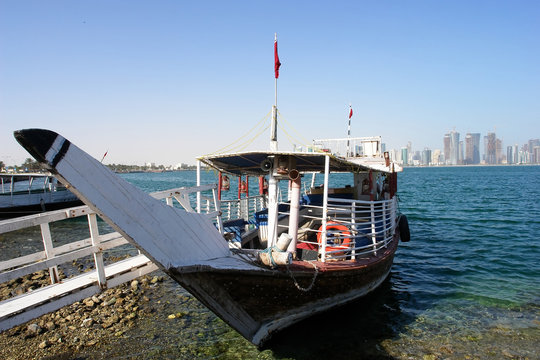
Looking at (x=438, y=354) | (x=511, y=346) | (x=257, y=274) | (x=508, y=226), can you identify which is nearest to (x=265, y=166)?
(x=257, y=274)

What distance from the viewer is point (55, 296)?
4695 mm

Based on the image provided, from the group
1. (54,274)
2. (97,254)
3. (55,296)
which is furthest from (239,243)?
(55,296)

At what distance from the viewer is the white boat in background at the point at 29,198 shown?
24.6 metres

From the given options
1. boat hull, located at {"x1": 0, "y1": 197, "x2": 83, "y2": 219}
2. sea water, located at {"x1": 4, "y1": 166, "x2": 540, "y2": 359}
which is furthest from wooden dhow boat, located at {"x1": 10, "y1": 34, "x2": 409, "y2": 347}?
boat hull, located at {"x1": 0, "y1": 197, "x2": 83, "y2": 219}

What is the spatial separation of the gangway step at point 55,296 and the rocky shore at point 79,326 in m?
2.20

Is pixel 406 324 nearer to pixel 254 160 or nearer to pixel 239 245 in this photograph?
pixel 239 245

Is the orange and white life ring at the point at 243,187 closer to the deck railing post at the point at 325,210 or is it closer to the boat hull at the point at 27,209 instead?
the deck railing post at the point at 325,210

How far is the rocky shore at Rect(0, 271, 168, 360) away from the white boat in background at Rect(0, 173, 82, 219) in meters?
18.3

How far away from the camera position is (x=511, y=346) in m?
7.02

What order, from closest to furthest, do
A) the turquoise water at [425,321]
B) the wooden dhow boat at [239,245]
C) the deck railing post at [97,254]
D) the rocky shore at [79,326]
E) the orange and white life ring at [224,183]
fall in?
the wooden dhow boat at [239,245]
the deck railing post at [97,254]
the rocky shore at [79,326]
the turquoise water at [425,321]
the orange and white life ring at [224,183]

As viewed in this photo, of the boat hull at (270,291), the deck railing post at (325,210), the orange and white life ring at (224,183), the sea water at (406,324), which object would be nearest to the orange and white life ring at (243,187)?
the orange and white life ring at (224,183)

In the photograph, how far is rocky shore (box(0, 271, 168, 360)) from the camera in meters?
6.67

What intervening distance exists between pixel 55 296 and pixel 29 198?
25696 mm

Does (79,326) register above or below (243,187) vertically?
below
